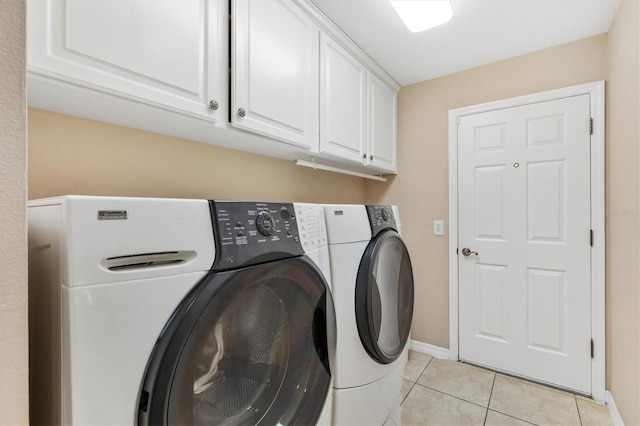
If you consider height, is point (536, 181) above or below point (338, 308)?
above

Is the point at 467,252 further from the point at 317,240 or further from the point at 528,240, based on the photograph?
the point at 317,240

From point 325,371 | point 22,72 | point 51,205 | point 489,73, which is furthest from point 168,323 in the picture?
point 489,73

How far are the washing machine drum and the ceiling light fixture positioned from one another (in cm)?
113

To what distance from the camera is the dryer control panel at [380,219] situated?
1.31 metres

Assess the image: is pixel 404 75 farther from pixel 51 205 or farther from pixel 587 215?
pixel 51 205

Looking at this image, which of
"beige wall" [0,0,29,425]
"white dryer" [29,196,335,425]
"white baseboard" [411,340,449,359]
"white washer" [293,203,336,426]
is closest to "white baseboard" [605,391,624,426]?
"white baseboard" [411,340,449,359]

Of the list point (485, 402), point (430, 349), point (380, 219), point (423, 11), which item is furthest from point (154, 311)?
point (430, 349)


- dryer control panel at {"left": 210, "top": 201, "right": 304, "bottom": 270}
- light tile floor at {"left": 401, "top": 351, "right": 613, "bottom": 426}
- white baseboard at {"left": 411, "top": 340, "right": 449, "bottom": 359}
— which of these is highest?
dryer control panel at {"left": 210, "top": 201, "right": 304, "bottom": 270}

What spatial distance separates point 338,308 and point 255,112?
88 cm

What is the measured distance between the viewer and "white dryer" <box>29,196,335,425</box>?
488 mm

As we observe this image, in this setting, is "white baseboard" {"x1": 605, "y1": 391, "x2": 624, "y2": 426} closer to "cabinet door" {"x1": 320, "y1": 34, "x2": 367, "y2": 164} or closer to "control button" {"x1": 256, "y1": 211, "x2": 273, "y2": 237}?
"cabinet door" {"x1": 320, "y1": 34, "x2": 367, "y2": 164}

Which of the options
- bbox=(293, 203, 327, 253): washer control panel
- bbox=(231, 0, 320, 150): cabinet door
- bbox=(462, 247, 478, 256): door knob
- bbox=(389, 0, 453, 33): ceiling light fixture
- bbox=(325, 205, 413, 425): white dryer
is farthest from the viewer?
bbox=(462, 247, 478, 256): door knob

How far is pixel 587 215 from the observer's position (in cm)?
191

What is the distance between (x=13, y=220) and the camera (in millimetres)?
407
